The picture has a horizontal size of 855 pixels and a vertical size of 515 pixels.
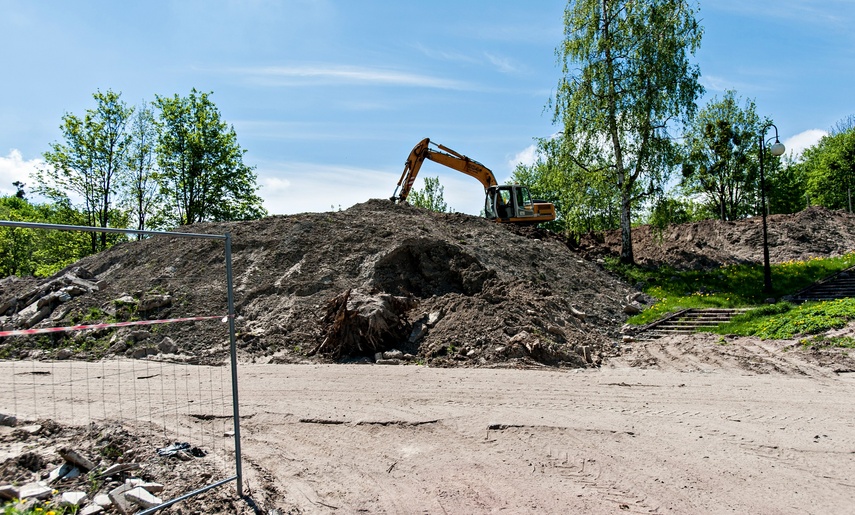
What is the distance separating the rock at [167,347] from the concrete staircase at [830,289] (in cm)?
1912

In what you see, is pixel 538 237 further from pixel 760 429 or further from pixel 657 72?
pixel 760 429

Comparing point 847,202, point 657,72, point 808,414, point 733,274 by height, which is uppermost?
point 657,72

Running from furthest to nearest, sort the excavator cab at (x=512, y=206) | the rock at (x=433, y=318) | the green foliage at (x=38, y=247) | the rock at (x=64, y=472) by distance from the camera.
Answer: the excavator cab at (x=512, y=206) < the rock at (x=433, y=318) < the green foliage at (x=38, y=247) < the rock at (x=64, y=472)

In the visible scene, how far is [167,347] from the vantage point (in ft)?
45.5

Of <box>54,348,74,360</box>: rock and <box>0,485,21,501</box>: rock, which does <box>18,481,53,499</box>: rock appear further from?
<box>54,348,74,360</box>: rock

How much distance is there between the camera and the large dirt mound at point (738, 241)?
24.5 meters

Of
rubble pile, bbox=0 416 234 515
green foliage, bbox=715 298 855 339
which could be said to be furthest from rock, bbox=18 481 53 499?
green foliage, bbox=715 298 855 339

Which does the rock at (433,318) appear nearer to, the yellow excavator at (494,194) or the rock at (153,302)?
the rock at (153,302)

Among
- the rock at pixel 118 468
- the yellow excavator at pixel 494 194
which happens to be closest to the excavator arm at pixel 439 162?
the yellow excavator at pixel 494 194

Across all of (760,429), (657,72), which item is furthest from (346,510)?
(657,72)

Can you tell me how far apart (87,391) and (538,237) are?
62.0ft

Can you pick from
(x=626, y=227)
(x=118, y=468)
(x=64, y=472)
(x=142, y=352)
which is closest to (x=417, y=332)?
(x=142, y=352)

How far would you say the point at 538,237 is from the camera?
24.7 metres

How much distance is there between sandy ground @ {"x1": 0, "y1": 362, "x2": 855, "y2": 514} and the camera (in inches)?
204
